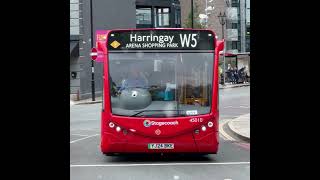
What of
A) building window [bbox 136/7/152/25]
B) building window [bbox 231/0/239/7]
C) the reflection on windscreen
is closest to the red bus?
the reflection on windscreen

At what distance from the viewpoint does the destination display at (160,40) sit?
12.7m

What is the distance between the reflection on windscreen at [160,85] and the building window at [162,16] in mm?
51306

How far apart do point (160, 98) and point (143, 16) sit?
50471 millimetres

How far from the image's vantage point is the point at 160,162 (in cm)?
1288

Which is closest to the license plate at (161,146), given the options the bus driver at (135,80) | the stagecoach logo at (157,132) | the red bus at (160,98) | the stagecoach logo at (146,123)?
the red bus at (160,98)

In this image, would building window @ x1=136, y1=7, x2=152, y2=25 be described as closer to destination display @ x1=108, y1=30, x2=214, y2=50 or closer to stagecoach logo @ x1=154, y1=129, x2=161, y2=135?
destination display @ x1=108, y1=30, x2=214, y2=50

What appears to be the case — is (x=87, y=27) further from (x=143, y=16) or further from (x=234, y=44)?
(x=234, y=44)

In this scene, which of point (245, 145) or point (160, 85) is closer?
point (160, 85)

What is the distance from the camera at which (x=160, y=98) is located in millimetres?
12492

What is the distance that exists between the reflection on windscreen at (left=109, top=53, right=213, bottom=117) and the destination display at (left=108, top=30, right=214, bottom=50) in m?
0.23

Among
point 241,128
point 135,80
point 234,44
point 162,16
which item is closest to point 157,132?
point 135,80

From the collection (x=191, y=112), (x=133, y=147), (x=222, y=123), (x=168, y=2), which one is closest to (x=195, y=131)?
(x=191, y=112)
